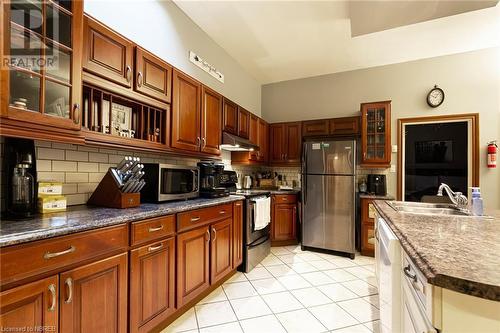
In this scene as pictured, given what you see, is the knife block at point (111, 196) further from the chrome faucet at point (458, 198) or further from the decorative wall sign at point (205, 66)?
the chrome faucet at point (458, 198)

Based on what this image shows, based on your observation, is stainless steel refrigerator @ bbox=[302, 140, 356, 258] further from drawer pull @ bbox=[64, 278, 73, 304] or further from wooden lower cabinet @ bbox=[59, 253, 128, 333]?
drawer pull @ bbox=[64, 278, 73, 304]

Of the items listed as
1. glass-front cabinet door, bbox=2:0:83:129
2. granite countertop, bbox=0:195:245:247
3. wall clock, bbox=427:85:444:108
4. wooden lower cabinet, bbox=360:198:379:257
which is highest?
wall clock, bbox=427:85:444:108

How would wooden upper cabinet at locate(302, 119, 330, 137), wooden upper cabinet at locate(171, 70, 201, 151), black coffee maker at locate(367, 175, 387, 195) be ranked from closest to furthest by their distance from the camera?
wooden upper cabinet at locate(171, 70, 201, 151) < black coffee maker at locate(367, 175, 387, 195) < wooden upper cabinet at locate(302, 119, 330, 137)

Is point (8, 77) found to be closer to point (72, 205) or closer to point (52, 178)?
point (52, 178)

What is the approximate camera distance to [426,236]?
1.08m

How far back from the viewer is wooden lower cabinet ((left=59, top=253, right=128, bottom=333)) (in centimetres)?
109

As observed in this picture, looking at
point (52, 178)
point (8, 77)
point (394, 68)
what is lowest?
point (52, 178)

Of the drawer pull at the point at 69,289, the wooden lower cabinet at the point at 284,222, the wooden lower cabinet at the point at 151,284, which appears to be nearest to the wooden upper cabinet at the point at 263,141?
the wooden lower cabinet at the point at 284,222

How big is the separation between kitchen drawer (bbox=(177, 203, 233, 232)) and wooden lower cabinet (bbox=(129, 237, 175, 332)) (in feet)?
0.51

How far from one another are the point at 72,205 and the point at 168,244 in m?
0.78

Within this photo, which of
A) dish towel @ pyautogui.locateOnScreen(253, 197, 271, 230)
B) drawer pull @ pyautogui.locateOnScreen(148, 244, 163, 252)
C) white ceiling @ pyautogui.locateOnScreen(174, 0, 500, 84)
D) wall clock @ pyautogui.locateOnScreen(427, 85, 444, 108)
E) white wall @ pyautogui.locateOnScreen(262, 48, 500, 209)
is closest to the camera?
drawer pull @ pyautogui.locateOnScreen(148, 244, 163, 252)

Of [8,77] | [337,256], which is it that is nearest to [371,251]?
[337,256]

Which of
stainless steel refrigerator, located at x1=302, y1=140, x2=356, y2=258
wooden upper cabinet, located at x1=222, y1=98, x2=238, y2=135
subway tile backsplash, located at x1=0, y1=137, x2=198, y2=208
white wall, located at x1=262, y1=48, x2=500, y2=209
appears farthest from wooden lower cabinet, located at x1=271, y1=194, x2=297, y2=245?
subway tile backsplash, located at x1=0, y1=137, x2=198, y2=208

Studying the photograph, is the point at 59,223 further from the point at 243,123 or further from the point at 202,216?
the point at 243,123
